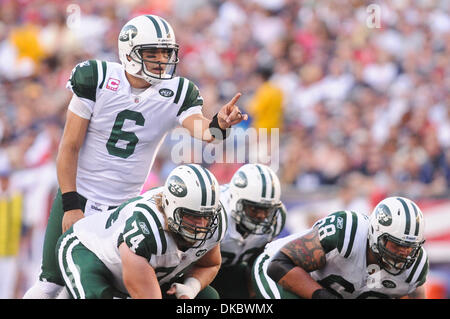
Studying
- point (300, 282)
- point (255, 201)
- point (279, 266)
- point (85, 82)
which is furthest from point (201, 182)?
point (255, 201)

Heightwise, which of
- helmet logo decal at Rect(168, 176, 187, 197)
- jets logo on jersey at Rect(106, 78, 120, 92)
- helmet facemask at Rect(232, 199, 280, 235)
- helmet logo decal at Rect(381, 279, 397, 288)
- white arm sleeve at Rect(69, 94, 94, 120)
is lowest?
helmet logo decal at Rect(381, 279, 397, 288)

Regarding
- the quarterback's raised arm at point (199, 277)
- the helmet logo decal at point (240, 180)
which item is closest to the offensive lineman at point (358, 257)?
the quarterback's raised arm at point (199, 277)

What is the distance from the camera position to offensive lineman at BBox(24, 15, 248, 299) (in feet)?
19.9

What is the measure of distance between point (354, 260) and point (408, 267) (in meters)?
0.35

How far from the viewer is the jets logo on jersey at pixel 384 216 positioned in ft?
19.1

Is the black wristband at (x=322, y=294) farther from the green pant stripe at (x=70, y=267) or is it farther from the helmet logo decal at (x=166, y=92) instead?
the helmet logo decal at (x=166, y=92)

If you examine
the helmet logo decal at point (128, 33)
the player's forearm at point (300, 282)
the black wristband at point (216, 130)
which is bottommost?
the player's forearm at point (300, 282)

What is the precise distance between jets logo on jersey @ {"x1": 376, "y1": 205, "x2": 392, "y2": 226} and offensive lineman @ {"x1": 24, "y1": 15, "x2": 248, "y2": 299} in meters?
1.17

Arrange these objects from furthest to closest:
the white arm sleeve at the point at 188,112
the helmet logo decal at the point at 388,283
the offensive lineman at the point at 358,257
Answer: the white arm sleeve at the point at 188,112 < the helmet logo decal at the point at 388,283 < the offensive lineman at the point at 358,257

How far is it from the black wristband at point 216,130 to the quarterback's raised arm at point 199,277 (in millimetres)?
703

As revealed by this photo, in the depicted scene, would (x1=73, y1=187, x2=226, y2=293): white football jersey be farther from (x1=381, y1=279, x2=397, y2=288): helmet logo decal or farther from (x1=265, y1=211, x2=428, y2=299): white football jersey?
(x1=381, y1=279, x2=397, y2=288): helmet logo decal

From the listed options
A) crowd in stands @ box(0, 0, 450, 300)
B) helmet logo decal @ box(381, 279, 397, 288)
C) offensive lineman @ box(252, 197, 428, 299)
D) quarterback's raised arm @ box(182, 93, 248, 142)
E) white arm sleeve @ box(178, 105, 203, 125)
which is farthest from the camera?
crowd in stands @ box(0, 0, 450, 300)

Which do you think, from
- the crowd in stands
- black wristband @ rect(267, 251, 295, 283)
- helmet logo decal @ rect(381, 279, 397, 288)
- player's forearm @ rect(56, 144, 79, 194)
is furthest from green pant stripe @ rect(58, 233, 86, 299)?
the crowd in stands

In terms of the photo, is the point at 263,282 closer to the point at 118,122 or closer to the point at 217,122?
the point at 217,122
